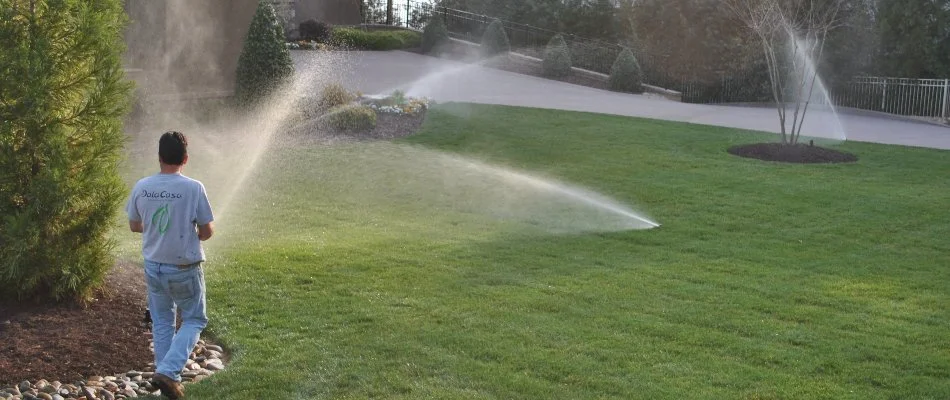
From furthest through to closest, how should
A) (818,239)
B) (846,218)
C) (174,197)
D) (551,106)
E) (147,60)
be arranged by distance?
(551,106) → (147,60) → (846,218) → (818,239) → (174,197)

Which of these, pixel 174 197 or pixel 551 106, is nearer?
pixel 174 197

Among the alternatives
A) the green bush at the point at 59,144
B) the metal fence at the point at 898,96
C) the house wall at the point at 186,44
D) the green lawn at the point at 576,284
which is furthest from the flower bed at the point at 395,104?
the metal fence at the point at 898,96

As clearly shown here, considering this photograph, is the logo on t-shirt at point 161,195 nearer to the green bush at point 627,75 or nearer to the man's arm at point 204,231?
the man's arm at point 204,231

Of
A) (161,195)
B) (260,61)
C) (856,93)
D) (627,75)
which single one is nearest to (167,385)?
(161,195)

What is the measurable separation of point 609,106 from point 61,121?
15620 mm

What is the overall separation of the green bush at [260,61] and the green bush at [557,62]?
11502 mm

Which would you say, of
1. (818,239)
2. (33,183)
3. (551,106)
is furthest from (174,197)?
(551,106)

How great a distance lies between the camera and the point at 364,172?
12.6m

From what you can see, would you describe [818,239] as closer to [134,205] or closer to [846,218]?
[846,218]

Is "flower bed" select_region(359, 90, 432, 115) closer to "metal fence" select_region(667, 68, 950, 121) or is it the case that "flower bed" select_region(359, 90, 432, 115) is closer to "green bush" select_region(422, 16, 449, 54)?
"metal fence" select_region(667, 68, 950, 121)

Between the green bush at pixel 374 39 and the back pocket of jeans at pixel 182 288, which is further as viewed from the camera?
the green bush at pixel 374 39

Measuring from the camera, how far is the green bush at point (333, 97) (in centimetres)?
1602

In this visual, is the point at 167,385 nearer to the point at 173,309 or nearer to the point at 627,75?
the point at 173,309

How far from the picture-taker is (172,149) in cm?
515
